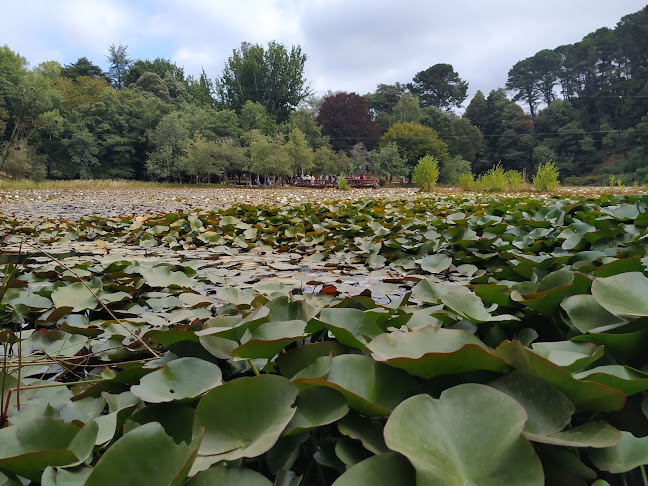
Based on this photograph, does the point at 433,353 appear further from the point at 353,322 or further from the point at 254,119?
the point at 254,119

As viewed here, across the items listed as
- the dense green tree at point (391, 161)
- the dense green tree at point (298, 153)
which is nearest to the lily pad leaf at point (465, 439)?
the dense green tree at point (298, 153)

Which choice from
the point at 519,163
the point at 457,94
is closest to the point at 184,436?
the point at 519,163

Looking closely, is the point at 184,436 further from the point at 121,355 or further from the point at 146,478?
the point at 121,355

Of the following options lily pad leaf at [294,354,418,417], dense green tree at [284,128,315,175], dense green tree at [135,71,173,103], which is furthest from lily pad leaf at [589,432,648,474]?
dense green tree at [135,71,173,103]

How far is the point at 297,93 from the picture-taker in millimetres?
31984

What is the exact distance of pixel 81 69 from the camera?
3444 centimetres

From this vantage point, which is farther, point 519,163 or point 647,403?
point 519,163

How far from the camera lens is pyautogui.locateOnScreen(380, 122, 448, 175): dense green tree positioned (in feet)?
83.7

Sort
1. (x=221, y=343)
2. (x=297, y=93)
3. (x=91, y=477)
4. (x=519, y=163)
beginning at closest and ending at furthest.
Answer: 1. (x=91, y=477)
2. (x=221, y=343)
3. (x=519, y=163)
4. (x=297, y=93)

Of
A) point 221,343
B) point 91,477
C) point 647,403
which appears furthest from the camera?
point 221,343

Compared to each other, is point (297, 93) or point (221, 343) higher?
point (297, 93)

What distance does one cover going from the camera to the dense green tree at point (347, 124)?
104 ft

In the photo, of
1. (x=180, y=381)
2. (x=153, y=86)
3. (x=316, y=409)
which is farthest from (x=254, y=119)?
(x=316, y=409)

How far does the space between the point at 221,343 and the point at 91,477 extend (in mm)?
282
